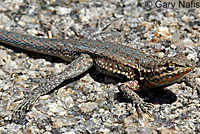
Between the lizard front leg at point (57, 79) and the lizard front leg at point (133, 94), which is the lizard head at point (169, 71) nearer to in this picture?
the lizard front leg at point (133, 94)

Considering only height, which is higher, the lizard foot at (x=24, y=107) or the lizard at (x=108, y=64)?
the lizard at (x=108, y=64)

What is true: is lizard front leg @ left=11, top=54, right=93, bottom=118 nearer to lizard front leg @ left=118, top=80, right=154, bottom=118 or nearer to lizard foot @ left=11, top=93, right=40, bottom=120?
lizard foot @ left=11, top=93, right=40, bottom=120

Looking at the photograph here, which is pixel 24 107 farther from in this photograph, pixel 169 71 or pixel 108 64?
pixel 169 71

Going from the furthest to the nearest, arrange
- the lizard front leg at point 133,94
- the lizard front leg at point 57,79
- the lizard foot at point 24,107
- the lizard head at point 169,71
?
the lizard front leg at point 57,79, the lizard front leg at point 133,94, the lizard foot at point 24,107, the lizard head at point 169,71

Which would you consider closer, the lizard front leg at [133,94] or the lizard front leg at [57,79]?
the lizard front leg at [133,94]

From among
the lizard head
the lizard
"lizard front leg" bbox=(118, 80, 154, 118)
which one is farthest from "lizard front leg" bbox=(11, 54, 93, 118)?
the lizard head

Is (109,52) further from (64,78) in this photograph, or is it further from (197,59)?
(197,59)

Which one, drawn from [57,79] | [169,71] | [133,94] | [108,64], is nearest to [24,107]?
[57,79]

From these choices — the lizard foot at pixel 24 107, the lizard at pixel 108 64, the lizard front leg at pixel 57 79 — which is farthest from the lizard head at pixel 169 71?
the lizard foot at pixel 24 107
